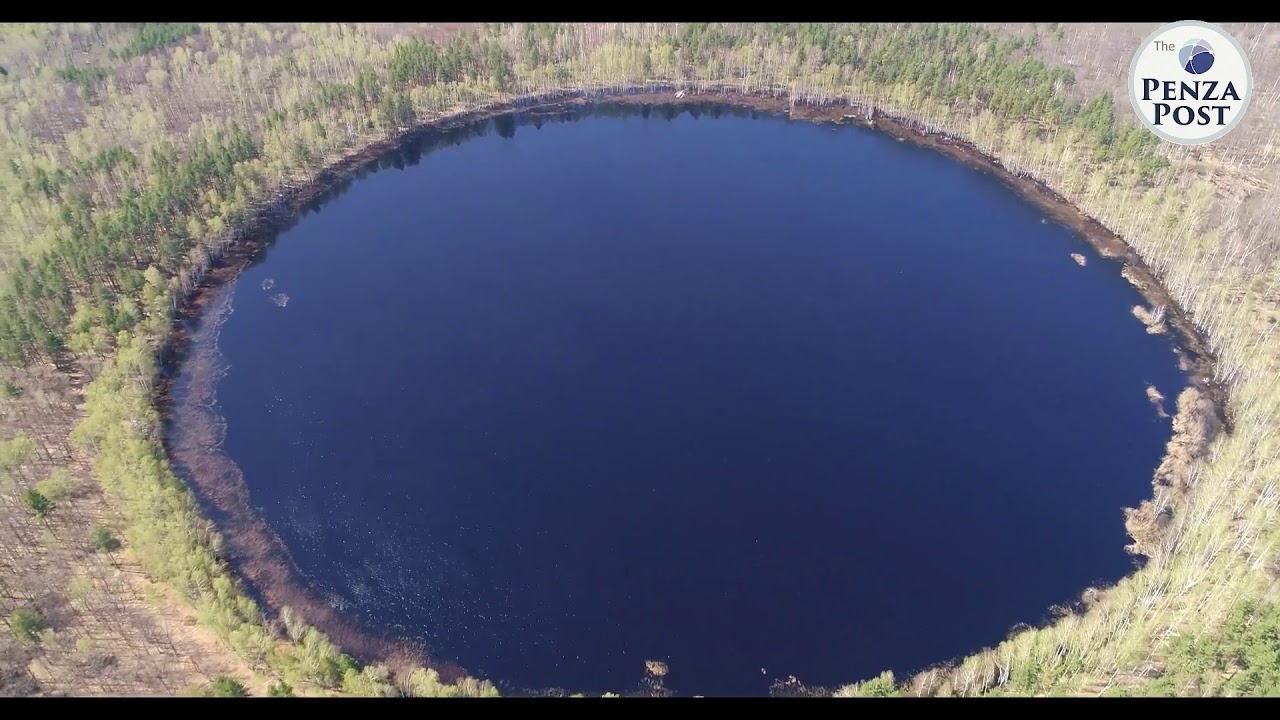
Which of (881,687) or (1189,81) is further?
(1189,81)

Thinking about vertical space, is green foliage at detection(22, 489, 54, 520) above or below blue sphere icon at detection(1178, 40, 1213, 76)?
below

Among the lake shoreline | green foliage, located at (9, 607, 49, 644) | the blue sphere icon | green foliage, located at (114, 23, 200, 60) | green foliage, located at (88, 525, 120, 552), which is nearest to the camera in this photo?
green foliage, located at (9, 607, 49, 644)

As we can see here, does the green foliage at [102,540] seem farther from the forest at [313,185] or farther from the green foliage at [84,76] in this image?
the green foliage at [84,76]

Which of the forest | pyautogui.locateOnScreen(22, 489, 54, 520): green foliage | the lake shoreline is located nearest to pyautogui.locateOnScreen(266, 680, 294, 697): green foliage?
the forest

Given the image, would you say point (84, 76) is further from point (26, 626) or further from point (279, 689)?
point (279, 689)

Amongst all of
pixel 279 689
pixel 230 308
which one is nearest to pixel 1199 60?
pixel 279 689

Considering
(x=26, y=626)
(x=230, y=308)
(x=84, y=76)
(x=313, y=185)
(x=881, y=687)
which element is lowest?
(x=26, y=626)

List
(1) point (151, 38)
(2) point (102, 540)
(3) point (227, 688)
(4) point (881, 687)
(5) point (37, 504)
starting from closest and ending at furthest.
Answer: (3) point (227, 688), (4) point (881, 687), (2) point (102, 540), (5) point (37, 504), (1) point (151, 38)

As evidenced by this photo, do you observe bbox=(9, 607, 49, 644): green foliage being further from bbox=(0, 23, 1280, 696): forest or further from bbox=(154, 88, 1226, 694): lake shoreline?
bbox=(154, 88, 1226, 694): lake shoreline
